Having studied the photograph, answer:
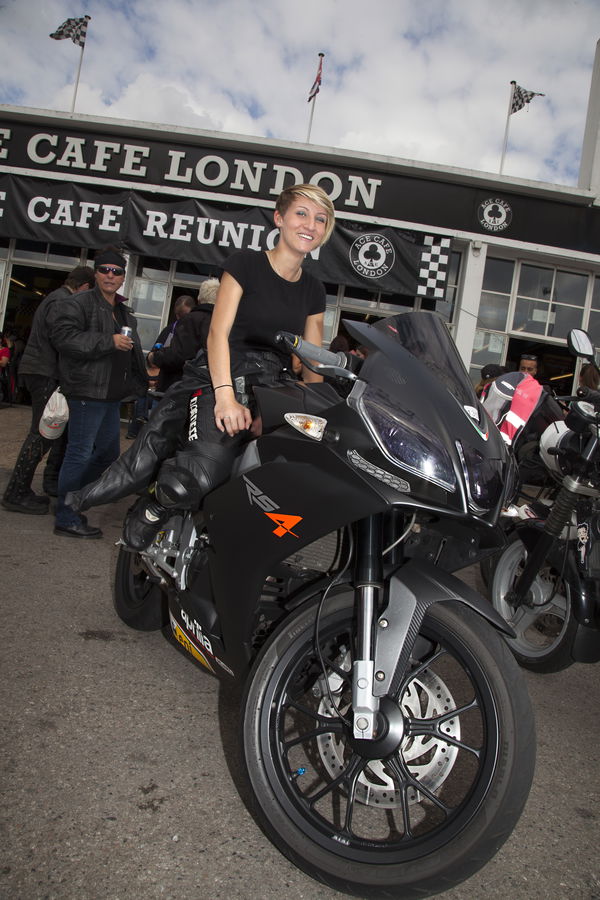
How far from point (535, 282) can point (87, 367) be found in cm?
1105

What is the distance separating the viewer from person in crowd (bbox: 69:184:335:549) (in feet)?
7.29

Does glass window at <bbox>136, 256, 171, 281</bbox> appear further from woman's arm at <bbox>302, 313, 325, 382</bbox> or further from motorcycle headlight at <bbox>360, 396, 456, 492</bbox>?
motorcycle headlight at <bbox>360, 396, 456, 492</bbox>

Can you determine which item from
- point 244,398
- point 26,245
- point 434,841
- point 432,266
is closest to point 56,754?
point 434,841

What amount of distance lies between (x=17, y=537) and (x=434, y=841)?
3649mm

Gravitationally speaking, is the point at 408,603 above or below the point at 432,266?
below

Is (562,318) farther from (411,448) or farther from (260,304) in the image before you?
(411,448)

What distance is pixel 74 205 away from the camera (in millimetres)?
12219

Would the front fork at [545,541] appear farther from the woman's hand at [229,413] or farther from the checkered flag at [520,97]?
the checkered flag at [520,97]

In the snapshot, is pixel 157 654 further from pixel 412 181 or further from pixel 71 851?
pixel 412 181

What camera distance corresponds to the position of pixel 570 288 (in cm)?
1319

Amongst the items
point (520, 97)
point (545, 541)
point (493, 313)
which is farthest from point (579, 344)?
point (520, 97)

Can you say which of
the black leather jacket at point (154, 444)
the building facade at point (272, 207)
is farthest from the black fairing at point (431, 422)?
the building facade at point (272, 207)

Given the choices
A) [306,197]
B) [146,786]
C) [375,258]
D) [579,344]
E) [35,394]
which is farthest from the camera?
[375,258]

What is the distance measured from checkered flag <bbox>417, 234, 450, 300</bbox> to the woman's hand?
10126 mm
